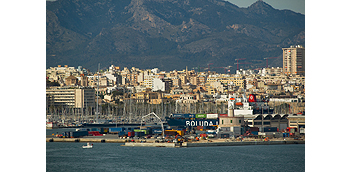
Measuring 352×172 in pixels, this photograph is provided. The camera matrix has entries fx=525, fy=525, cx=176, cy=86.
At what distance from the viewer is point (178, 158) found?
1645 centimetres

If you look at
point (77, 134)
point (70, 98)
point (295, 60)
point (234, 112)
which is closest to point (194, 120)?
point (234, 112)

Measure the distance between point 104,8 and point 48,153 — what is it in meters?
122

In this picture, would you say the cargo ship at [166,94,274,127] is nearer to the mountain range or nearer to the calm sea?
the calm sea

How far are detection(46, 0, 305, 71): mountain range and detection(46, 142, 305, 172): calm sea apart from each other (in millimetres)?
94485

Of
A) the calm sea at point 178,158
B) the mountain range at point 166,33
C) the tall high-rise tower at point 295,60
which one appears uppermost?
the mountain range at point 166,33

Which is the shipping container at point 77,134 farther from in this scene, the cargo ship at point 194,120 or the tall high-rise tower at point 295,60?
the tall high-rise tower at point 295,60

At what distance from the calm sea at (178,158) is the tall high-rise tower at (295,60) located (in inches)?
2436

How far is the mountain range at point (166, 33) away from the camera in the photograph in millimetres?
122188

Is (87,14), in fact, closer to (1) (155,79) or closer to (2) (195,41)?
(2) (195,41)

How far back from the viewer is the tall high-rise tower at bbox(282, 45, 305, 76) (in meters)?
79.4

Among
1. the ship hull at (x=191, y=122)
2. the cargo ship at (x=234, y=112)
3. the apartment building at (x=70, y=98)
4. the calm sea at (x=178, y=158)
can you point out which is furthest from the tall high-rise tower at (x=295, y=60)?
the calm sea at (x=178, y=158)

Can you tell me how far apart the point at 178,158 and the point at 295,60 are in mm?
69829

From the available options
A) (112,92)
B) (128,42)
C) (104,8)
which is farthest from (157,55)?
(112,92)

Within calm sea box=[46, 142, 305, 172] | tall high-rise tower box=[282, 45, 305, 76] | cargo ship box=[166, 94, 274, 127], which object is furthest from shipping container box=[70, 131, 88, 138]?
tall high-rise tower box=[282, 45, 305, 76]
